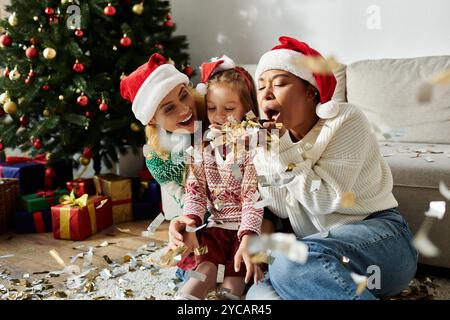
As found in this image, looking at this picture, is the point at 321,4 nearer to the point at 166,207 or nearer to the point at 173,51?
the point at 173,51

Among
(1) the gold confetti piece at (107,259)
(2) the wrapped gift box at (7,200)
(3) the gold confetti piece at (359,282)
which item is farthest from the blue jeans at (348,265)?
(2) the wrapped gift box at (7,200)

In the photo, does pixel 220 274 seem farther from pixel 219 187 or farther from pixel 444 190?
pixel 444 190

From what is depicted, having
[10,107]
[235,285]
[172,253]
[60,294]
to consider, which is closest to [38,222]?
[10,107]

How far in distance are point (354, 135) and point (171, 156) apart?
0.61 meters

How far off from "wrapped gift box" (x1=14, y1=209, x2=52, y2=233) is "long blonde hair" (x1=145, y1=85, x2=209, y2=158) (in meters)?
1.05

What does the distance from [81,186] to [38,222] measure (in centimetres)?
27

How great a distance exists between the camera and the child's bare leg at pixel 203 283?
1403 mm

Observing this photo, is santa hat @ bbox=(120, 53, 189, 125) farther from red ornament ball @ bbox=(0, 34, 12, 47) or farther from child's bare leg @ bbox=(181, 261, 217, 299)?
red ornament ball @ bbox=(0, 34, 12, 47)

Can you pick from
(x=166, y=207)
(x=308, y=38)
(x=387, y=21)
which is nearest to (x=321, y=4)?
(x=308, y=38)

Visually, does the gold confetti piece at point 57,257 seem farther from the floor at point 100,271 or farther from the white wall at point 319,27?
the white wall at point 319,27

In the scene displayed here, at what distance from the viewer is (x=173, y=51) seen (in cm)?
278

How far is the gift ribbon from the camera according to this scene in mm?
2355
